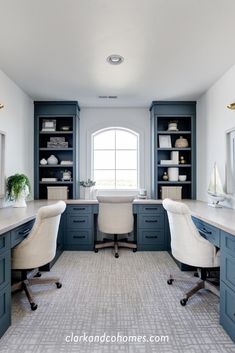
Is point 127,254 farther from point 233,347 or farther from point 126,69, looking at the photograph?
point 126,69

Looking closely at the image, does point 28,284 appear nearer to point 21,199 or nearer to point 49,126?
point 21,199

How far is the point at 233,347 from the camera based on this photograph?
5.18 feet

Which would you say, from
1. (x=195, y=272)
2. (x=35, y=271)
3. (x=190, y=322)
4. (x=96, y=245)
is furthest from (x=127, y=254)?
(x=190, y=322)

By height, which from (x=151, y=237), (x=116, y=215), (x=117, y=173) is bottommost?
(x=151, y=237)

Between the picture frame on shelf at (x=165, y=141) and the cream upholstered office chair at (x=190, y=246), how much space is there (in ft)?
6.30

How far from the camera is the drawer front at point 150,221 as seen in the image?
11.9 ft

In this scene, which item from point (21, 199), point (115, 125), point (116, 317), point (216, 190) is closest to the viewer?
point (116, 317)

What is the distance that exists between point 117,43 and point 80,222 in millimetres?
2635

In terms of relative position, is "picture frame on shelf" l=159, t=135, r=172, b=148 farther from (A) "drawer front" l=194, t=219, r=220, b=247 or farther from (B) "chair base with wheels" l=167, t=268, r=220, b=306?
(B) "chair base with wheels" l=167, t=268, r=220, b=306

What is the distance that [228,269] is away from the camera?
1.70 m

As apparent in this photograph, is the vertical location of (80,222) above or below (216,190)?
below

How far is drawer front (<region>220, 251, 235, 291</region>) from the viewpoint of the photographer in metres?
1.64

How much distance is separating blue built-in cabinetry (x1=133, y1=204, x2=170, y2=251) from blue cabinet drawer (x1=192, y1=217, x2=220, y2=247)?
1.24 meters

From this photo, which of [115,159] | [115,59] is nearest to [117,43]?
[115,59]
